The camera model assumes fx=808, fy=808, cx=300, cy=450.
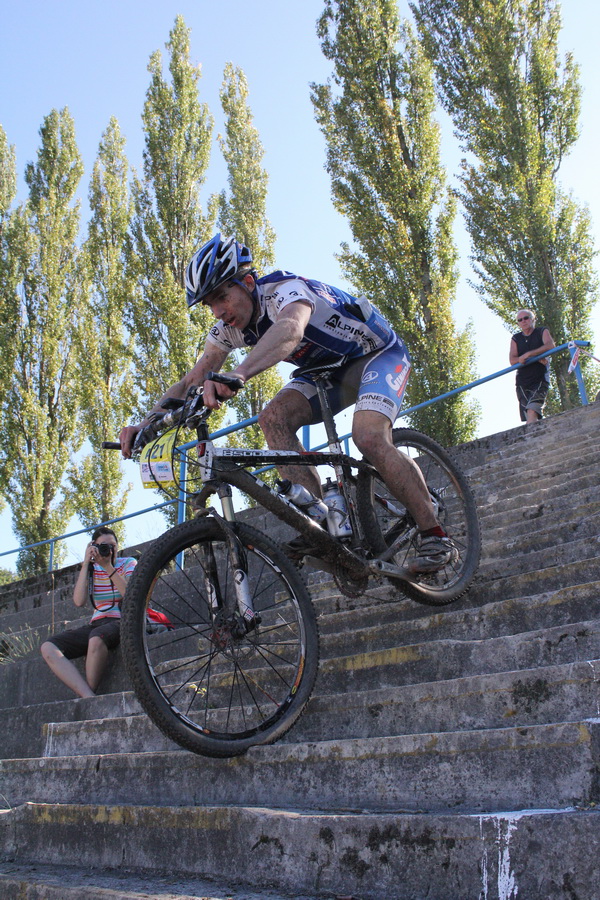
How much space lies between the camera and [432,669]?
2.98m

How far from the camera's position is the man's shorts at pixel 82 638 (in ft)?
17.0

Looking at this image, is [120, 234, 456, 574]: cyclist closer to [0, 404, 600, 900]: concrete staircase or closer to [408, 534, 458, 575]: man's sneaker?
[408, 534, 458, 575]: man's sneaker

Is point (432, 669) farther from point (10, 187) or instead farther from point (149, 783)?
point (10, 187)

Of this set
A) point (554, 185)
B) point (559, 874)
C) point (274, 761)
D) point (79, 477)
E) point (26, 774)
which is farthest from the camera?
point (79, 477)

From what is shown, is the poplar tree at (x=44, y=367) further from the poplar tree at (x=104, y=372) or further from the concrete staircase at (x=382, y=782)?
the concrete staircase at (x=382, y=782)

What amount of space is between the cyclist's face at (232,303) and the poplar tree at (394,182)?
13.5 meters

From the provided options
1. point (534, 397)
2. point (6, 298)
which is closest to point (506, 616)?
point (534, 397)

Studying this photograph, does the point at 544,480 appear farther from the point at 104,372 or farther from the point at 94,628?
the point at 104,372

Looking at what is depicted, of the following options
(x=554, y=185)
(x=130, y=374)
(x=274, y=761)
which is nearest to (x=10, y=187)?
(x=130, y=374)

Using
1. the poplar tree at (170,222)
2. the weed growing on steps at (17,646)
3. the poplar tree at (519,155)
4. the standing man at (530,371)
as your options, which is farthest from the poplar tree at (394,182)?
the weed growing on steps at (17,646)

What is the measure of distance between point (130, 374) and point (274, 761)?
18.4 metres

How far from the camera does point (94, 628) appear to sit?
5301 mm

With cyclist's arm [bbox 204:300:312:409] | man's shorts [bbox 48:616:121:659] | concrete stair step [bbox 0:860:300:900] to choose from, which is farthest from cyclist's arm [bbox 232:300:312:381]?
man's shorts [bbox 48:616:121:659]

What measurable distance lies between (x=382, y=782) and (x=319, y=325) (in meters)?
2.11
